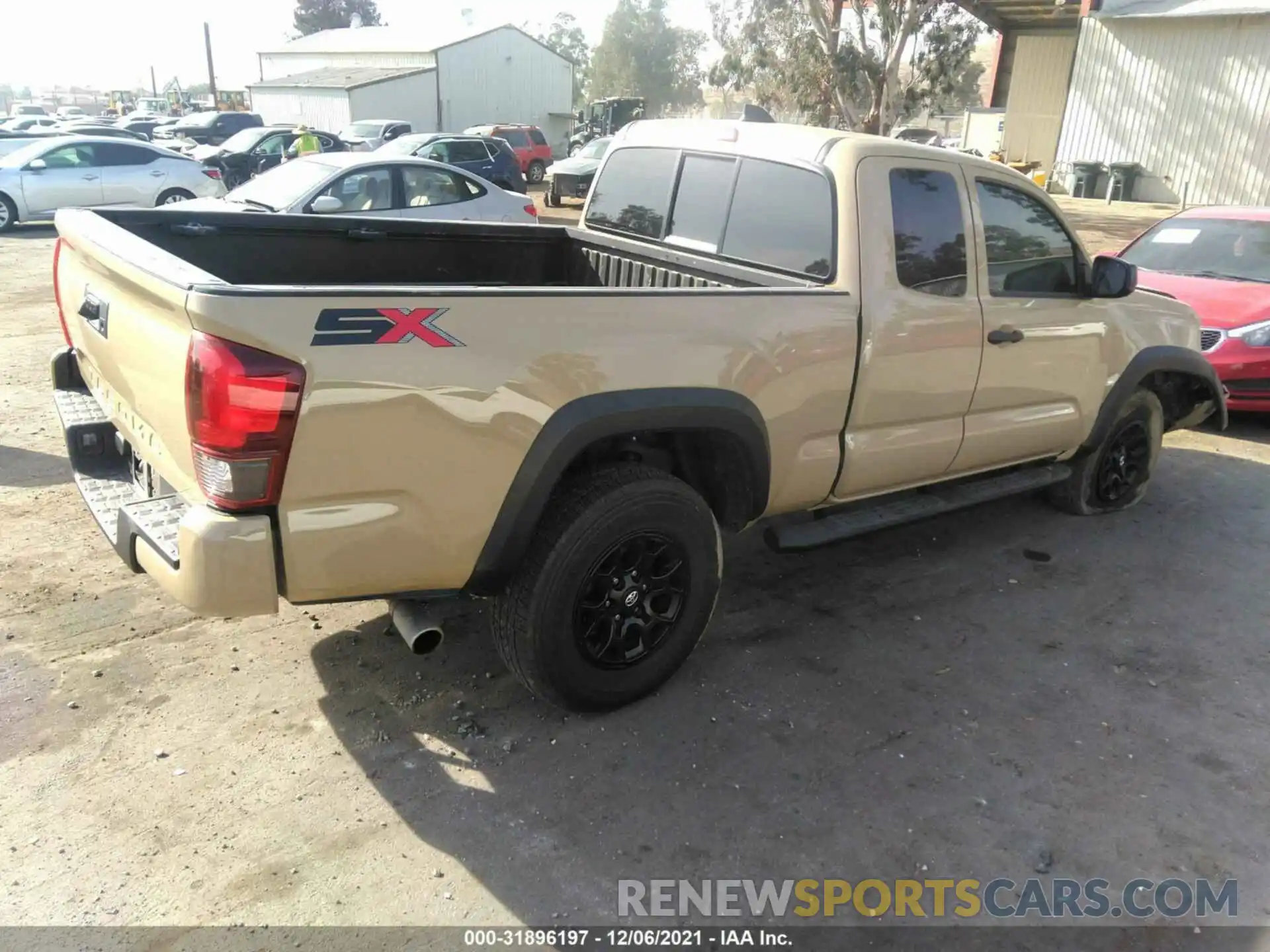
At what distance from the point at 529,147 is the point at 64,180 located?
1530cm

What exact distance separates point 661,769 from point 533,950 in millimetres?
812

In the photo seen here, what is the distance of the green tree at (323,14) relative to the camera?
85.3 metres

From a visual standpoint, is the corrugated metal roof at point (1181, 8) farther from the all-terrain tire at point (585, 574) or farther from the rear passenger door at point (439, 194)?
the all-terrain tire at point (585, 574)

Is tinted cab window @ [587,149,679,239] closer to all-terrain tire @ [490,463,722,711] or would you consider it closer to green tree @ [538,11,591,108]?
all-terrain tire @ [490,463,722,711]

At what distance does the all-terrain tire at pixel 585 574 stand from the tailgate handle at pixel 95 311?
152cm

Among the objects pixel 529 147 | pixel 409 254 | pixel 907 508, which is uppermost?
pixel 409 254

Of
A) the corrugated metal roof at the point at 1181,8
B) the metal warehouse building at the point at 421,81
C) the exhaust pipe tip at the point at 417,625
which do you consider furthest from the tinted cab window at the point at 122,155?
the metal warehouse building at the point at 421,81

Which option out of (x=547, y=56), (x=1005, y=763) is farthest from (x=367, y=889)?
(x=547, y=56)

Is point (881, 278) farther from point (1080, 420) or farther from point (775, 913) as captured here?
point (775, 913)

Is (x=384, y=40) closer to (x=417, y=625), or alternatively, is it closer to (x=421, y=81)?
(x=421, y=81)

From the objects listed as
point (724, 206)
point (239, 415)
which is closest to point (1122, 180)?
point (724, 206)

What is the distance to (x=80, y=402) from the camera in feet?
12.0

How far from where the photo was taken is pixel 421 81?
44031 mm

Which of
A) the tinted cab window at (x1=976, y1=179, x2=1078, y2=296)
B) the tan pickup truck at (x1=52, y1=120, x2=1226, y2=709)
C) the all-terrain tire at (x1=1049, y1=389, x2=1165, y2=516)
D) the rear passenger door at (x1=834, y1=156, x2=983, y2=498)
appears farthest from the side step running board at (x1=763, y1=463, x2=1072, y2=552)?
the tinted cab window at (x1=976, y1=179, x2=1078, y2=296)
